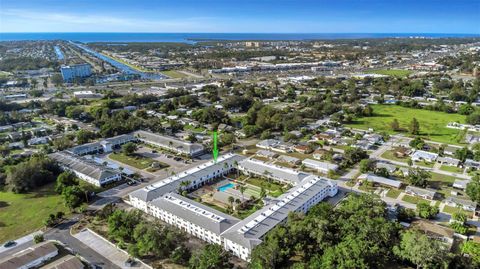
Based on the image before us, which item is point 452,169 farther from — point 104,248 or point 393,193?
point 104,248

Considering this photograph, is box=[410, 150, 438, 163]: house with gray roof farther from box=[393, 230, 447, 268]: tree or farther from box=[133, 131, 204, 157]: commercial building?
box=[133, 131, 204, 157]: commercial building

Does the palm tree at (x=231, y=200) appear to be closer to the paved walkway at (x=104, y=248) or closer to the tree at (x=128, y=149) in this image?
the paved walkway at (x=104, y=248)

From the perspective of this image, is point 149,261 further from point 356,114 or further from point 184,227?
point 356,114

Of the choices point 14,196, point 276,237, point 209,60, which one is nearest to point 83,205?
point 14,196

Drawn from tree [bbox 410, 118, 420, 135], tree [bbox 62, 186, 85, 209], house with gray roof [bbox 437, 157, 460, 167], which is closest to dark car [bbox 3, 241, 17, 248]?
tree [bbox 62, 186, 85, 209]

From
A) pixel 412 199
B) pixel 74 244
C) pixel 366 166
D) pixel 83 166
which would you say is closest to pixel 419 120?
pixel 366 166

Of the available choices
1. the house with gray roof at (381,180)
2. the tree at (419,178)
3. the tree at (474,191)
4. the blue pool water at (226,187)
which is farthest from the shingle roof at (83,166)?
A: the tree at (474,191)
